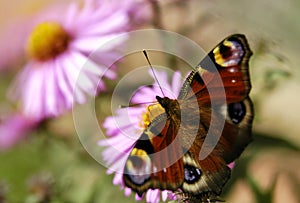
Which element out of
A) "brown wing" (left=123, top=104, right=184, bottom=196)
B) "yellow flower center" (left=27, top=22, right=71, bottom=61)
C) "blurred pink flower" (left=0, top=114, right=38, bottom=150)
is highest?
"yellow flower center" (left=27, top=22, right=71, bottom=61)

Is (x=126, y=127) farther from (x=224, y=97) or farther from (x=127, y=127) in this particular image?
(x=224, y=97)

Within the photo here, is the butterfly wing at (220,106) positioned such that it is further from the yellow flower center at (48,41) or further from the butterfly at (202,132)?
the yellow flower center at (48,41)

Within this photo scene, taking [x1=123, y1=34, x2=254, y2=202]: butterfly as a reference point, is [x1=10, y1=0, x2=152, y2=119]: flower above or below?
above

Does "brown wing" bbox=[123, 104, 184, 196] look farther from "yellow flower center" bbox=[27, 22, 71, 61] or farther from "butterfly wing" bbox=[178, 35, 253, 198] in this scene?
"yellow flower center" bbox=[27, 22, 71, 61]

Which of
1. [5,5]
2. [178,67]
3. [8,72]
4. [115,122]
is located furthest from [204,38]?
[5,5]

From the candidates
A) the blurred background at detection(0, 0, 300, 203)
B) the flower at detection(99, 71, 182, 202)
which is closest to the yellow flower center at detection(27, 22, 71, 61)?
the blurred background at detection(0, 0, 300, 203)

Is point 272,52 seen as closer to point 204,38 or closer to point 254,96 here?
point 254,96

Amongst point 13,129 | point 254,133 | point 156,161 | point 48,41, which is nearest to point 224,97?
point 156,161
